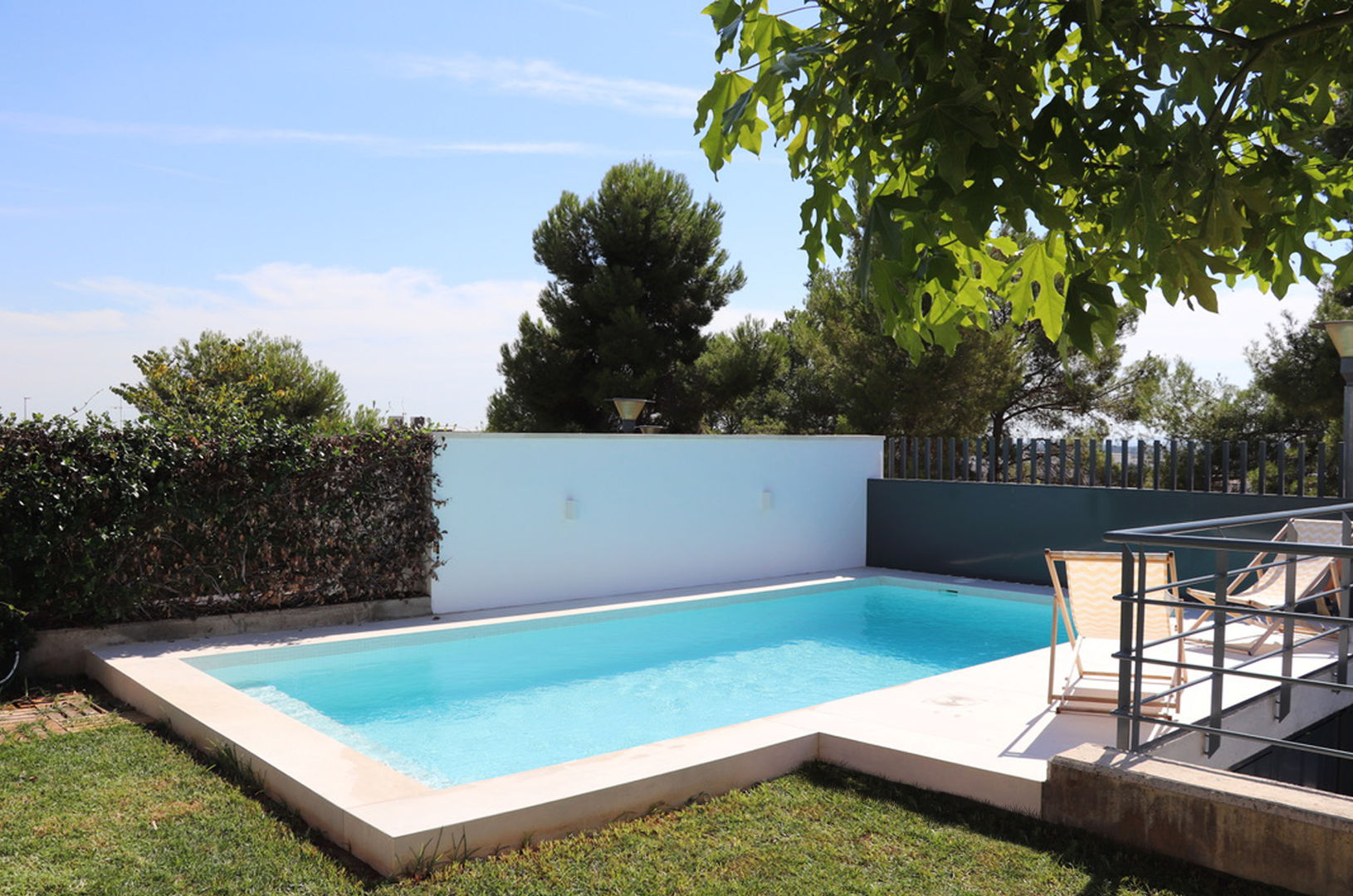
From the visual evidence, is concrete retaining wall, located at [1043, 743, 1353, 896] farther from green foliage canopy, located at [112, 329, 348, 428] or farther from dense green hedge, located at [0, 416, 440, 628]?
green foliage canopy, located at [112, 329, 348, 428]

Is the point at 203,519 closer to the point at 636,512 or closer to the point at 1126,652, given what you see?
the point at 636,512

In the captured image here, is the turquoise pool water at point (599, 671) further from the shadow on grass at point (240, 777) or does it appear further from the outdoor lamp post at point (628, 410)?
the outdoor lamp post at point (628, 410)

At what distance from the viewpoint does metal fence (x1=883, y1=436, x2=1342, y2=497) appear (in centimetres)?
1084

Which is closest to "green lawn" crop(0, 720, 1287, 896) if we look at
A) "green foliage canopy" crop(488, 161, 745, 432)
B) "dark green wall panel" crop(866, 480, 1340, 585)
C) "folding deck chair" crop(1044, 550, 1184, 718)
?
"folding deck chair" crop(1044, 550, 1184, 718)

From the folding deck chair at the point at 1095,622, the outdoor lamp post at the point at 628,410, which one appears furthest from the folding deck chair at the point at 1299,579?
the outdoor lamp post at the point at 628,410

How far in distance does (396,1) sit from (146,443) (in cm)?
679

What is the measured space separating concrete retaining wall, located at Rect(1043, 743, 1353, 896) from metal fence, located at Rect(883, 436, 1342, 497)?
7492 millimetres

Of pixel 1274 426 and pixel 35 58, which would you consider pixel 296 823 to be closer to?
pixel 35 58

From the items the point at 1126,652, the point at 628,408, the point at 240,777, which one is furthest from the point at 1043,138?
the point at 628,408

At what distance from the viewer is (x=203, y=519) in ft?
28.0

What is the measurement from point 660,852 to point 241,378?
31013mm

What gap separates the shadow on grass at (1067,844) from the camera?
383 cm

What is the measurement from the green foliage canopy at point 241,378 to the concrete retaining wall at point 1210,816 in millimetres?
26894

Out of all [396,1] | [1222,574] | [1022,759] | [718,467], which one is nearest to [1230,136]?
[1222,574]
